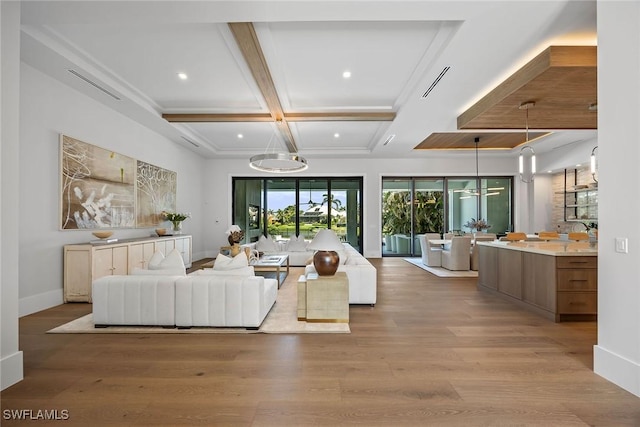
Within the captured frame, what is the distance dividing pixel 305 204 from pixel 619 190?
8.23 metres

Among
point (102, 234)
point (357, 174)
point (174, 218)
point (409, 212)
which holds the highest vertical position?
point (357, 174)

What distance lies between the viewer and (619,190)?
7.66 feet

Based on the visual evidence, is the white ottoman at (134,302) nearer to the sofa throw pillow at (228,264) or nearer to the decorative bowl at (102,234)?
the sofa throw pillow at (228,264)

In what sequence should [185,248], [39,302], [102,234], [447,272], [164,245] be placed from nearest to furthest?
[39,302] → [102,234] → [164,245] → [447,272] → [185,248]

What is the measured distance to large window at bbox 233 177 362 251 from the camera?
396 inches

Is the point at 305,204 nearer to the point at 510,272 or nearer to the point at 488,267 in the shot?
the point at 488,267

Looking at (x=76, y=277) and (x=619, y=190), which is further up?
(x=619, y=190)

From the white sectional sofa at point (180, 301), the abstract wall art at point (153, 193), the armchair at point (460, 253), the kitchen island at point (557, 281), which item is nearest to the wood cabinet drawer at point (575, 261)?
the kitchen island at point (557, 281)

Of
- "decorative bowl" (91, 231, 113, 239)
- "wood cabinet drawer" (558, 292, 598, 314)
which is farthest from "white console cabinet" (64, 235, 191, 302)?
"wood cabinet drawer" (558, 292, 598, 314)

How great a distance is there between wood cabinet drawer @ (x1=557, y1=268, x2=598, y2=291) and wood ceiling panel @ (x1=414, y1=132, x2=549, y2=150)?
4197 mm

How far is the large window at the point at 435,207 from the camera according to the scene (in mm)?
9930

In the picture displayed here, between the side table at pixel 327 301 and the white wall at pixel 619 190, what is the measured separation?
226 centimetres

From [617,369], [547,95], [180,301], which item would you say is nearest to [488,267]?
[547,95]

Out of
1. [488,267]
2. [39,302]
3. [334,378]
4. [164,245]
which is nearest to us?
[334,378]
